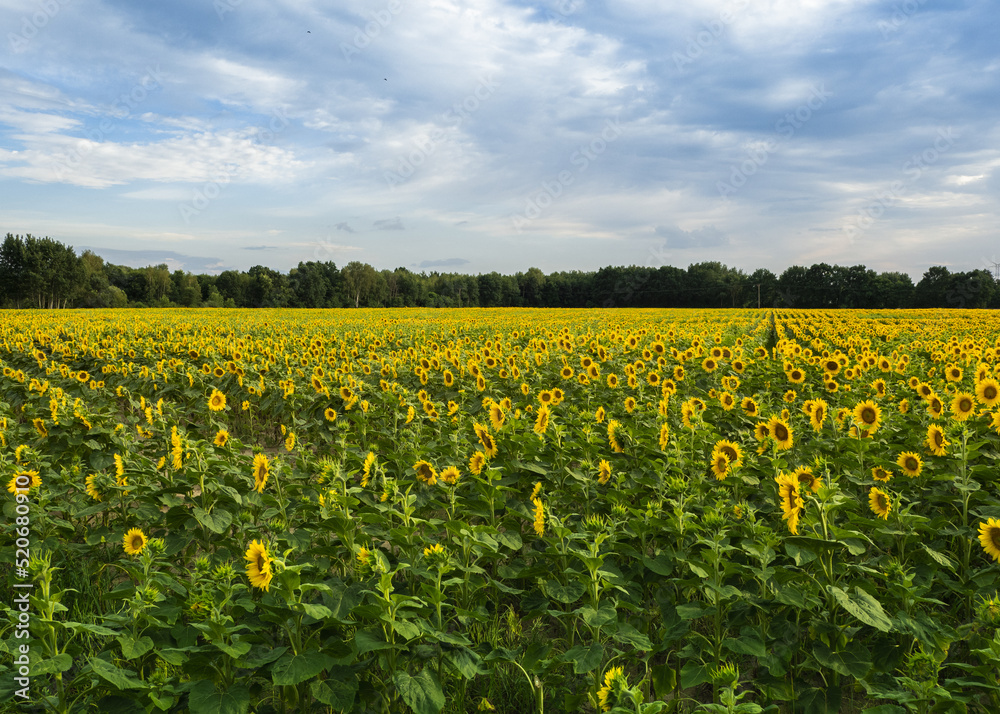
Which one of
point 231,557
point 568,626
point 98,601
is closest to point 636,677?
point 568,626

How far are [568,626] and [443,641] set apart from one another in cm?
83

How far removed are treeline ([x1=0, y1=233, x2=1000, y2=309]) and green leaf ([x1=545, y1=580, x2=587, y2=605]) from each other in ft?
236

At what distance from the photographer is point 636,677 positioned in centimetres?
322

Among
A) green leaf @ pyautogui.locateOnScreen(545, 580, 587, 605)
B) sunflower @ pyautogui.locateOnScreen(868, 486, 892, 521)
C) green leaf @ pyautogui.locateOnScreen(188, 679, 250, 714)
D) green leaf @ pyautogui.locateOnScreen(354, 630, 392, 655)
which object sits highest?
sunflower @ pyautogui.locateOnScreen(868, 486, 892, 521)

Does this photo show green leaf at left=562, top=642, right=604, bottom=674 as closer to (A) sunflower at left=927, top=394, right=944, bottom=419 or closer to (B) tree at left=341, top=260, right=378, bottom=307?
(A) sunflower at left=927, top=394, right=944, bottom=419

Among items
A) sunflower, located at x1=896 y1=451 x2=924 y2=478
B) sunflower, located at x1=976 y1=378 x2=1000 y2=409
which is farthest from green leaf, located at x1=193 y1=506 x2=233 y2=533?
sunflower, located at x1=976 y1=378 x2=1000 y2=409

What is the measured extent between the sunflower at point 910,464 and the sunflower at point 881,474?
0.15m

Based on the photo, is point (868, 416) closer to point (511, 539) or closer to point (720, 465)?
point (720, 465)

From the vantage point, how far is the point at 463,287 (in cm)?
11231

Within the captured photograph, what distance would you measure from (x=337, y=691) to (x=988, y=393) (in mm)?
5882

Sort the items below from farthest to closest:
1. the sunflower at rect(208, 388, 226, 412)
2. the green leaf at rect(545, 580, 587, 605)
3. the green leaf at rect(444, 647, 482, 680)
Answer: the sunflower at rect(208, 388, 226, 412) < the green leaf at rect(545, 580, 587, 605) < the green leaf at rect(444, 647, 482, 680)

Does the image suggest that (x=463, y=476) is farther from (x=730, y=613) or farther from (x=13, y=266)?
(x=13, y=266)

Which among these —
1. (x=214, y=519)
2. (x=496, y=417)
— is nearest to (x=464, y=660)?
(x=214, y=519)

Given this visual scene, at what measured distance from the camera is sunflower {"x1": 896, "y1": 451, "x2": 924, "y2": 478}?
3.77m
